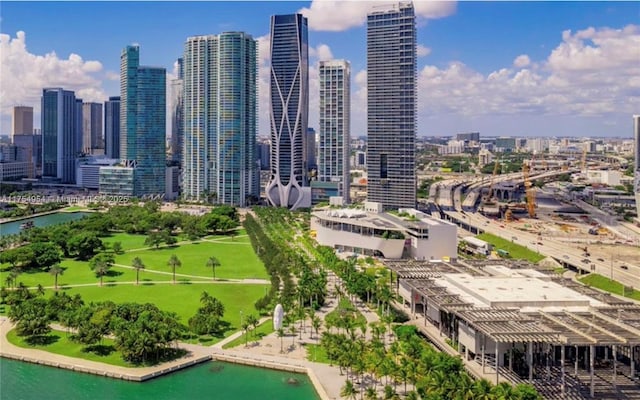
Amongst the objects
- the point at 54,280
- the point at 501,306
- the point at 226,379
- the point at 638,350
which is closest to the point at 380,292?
the point at 501,306

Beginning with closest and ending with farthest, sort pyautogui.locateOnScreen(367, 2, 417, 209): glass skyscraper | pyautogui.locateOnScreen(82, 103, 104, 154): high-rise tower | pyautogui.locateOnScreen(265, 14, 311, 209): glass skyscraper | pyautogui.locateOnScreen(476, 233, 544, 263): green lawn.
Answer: pyautogui.locateOnScreen(476, 233, 544, 263): green lawn → pyautogui.locateOnScreen(367, 2, 417, 209): glass skyscraper → pyautogui.locateOnScreen(265, 14, 311, 209): glass skyscraper → pyautogui.locateOnScreen(82, 103, 104, 154): high-rise tower

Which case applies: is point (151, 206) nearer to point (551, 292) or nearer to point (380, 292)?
point (380, 292)

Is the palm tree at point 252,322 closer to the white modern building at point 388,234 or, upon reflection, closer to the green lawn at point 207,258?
the green lawn at point 207,258

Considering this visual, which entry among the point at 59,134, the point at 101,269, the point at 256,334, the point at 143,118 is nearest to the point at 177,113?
the point at 59,134

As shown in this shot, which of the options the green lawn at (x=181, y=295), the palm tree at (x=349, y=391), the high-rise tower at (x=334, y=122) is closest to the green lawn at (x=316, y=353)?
the palm tree at (x=349, y=391)

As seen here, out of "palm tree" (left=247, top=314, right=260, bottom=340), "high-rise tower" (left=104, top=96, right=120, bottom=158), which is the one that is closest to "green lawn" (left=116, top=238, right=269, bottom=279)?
"palm tree" (left=247, top=314, right=260, bottom=340)

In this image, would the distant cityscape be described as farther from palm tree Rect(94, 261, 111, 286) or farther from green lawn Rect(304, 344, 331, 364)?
green lawn Rect(304, 344, 331, 364)
